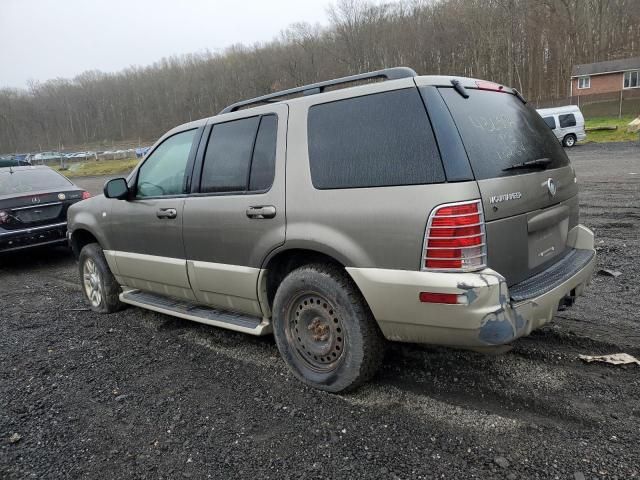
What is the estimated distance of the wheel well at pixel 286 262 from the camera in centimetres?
318

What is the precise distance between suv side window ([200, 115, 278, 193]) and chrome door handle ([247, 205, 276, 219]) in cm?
16

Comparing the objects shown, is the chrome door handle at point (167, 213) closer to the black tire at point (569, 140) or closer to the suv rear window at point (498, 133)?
the suv rear window at point (498, 133)

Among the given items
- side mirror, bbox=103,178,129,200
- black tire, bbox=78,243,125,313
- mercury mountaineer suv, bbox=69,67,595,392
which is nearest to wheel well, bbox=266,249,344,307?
mercury mountaineer suv, bbox=69,67,595,392

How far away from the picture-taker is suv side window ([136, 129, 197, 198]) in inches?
162

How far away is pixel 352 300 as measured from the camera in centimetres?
293

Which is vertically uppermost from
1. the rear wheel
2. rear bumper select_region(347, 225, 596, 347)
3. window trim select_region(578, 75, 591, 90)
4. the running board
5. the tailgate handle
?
window trim select_region(578, 75, 591, 90)

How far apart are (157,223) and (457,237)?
9.04ft

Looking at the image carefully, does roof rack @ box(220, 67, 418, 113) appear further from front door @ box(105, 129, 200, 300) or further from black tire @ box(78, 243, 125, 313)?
black tire @ box(78, 243, 125, 313)

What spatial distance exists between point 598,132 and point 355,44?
47875 mm

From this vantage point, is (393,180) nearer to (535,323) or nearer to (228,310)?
(535,323)

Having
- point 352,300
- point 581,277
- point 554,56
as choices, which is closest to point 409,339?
point 352,300

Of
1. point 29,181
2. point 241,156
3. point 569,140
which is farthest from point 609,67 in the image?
point 241,156

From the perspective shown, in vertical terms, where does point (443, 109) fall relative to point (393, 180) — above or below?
above

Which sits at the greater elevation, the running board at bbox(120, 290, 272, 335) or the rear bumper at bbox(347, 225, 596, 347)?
the rear bumper at bbox(347, 225, 596, 347)
